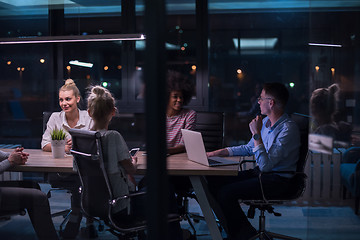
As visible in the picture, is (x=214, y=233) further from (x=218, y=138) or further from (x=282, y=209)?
(x=282, y=209)

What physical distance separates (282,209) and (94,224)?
7.06 ft

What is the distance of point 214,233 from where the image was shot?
3.23 m

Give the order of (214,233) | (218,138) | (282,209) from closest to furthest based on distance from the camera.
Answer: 1. (214,233)
2. (218,138)
3. (282,209)

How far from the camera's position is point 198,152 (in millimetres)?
3180

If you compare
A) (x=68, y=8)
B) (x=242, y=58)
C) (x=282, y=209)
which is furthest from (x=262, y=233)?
(x=68, y=8)

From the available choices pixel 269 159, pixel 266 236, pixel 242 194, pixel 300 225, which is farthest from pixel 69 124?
pixel 300 225

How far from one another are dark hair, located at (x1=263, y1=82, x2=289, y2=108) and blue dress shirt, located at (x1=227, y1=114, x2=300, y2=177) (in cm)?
14

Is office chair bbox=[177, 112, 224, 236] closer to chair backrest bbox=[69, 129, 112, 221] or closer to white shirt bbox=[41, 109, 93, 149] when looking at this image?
white shirt bbox=[41, 109, 93, 149]

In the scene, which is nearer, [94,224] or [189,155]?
[189,155]

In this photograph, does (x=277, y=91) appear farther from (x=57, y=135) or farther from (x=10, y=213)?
(x=10, y=213)

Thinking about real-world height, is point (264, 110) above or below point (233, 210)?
above

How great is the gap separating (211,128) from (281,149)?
1141mm

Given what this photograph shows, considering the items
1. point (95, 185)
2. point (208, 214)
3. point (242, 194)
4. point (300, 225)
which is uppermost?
point (95, 185)

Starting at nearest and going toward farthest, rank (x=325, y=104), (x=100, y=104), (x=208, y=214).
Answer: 1. (x=100, y=104)
2. (x=208, y=214)
3. (x=325, y=104)
